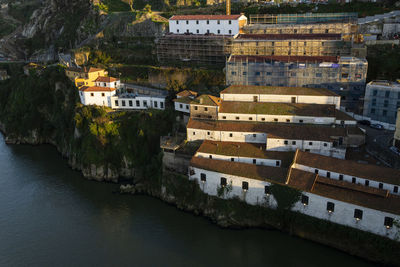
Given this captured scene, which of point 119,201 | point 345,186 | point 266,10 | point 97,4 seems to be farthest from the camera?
point 97,4

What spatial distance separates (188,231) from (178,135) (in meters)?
13.8

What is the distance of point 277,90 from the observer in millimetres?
44719

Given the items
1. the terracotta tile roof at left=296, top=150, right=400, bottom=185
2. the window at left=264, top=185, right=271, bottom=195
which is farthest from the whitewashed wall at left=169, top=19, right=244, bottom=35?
the window at left=264, top=185, right=271, bottom=195

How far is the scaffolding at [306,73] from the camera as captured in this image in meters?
44.8

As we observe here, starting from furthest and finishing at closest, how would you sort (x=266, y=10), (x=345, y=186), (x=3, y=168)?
(x=266, y=10), (x=3, y=168), (x=345, y=186)

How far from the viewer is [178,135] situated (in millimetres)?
44188

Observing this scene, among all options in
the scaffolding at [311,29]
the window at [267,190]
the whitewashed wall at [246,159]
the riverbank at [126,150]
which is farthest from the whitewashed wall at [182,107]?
the scaffolding at [311,29]

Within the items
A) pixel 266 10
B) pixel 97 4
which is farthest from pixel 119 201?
pixel 97 4

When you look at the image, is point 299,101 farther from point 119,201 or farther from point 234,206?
point 119,201

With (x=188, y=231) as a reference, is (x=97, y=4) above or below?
above

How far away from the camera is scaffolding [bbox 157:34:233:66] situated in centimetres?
5566

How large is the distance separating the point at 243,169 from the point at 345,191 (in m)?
9.65

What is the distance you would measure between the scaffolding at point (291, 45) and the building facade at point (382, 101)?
987 centimetres

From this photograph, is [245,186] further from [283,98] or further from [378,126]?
[378,126]
